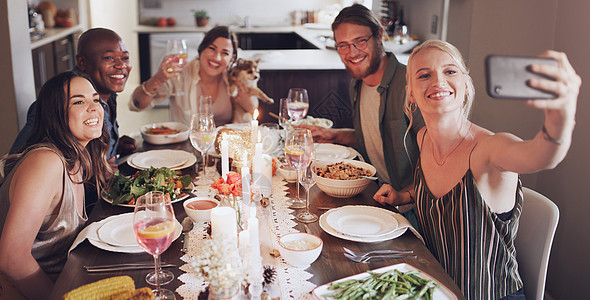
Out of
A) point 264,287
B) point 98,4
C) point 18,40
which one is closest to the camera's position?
point 264,287

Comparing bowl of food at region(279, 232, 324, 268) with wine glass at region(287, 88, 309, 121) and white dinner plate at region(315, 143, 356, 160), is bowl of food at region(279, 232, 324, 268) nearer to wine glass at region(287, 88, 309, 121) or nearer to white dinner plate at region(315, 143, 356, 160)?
white dinner plate at region(315, 143, 356, 160)

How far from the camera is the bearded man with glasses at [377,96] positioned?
245 cm

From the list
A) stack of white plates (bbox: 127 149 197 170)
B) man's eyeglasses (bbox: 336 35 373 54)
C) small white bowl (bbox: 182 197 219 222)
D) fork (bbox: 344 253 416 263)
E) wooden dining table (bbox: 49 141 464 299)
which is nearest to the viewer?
wooden dining table (bbox: 49 141 464 299)

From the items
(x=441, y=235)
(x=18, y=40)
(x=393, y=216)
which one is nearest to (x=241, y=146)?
(x=393, y=216)

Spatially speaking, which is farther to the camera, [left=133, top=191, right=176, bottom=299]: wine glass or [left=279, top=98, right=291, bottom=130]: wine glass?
[left=279, top=98, right=291, bottom=130]: wine glass

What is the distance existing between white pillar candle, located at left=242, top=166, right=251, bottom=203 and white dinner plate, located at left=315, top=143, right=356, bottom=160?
0.93m

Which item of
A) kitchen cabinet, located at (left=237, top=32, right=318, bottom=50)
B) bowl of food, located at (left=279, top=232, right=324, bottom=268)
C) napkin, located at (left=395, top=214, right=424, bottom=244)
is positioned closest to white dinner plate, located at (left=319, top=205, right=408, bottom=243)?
napkin, located at (left=395, top=214, right=424, bottom=244)

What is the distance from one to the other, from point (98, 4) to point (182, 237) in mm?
6111

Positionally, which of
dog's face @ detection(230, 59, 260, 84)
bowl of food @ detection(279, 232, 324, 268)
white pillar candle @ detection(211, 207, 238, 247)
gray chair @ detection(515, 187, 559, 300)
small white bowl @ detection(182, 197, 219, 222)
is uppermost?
dog's face @ detection(230, 59, 260, 84)

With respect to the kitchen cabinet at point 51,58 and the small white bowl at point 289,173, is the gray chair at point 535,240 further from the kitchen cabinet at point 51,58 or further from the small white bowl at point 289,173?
the kitchen cabinet at point 51,58

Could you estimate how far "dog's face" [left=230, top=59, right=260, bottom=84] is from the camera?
2977mm

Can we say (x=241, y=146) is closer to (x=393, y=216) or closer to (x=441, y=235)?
(x=393, y=216)

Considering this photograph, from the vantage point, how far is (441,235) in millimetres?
1726

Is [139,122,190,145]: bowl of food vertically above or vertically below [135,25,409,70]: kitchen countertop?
below
